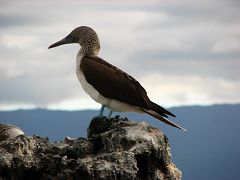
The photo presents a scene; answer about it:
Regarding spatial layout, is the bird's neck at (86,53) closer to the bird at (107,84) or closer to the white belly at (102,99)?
the bird at (107,84)

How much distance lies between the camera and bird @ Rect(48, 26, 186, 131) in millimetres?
17969

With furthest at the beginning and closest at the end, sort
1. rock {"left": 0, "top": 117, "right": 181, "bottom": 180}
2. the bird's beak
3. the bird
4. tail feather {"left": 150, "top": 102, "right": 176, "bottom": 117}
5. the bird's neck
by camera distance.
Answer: the bird's beak
the bird's neck
the bird
tail feather {"left": 150, "top": 102, "right": 176, "bottom": 117}
rock {"left": 0, "top": 117, "right": 181, "bottom": 180}

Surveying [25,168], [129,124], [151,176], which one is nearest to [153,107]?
[129,124]

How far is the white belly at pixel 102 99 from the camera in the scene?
18.4 metres

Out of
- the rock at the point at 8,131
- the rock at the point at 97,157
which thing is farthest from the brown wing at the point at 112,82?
the rock at the point at 97,157

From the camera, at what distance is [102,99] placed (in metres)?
18.8

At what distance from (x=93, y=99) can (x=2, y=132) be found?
2387mm

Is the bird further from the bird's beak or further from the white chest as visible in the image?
the bird's beak

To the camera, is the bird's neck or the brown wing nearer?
the brown wing

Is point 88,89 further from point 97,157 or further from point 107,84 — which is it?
point 97,157

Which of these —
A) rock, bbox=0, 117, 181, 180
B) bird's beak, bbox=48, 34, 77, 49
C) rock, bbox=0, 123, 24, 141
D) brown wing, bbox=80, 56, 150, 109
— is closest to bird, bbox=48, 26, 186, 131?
brown wing, bbox=80, 56, 150, 109

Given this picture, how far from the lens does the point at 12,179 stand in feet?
47.4

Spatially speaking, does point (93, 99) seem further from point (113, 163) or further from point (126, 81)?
point (113, 163)

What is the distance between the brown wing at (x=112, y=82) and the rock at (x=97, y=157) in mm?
2335
